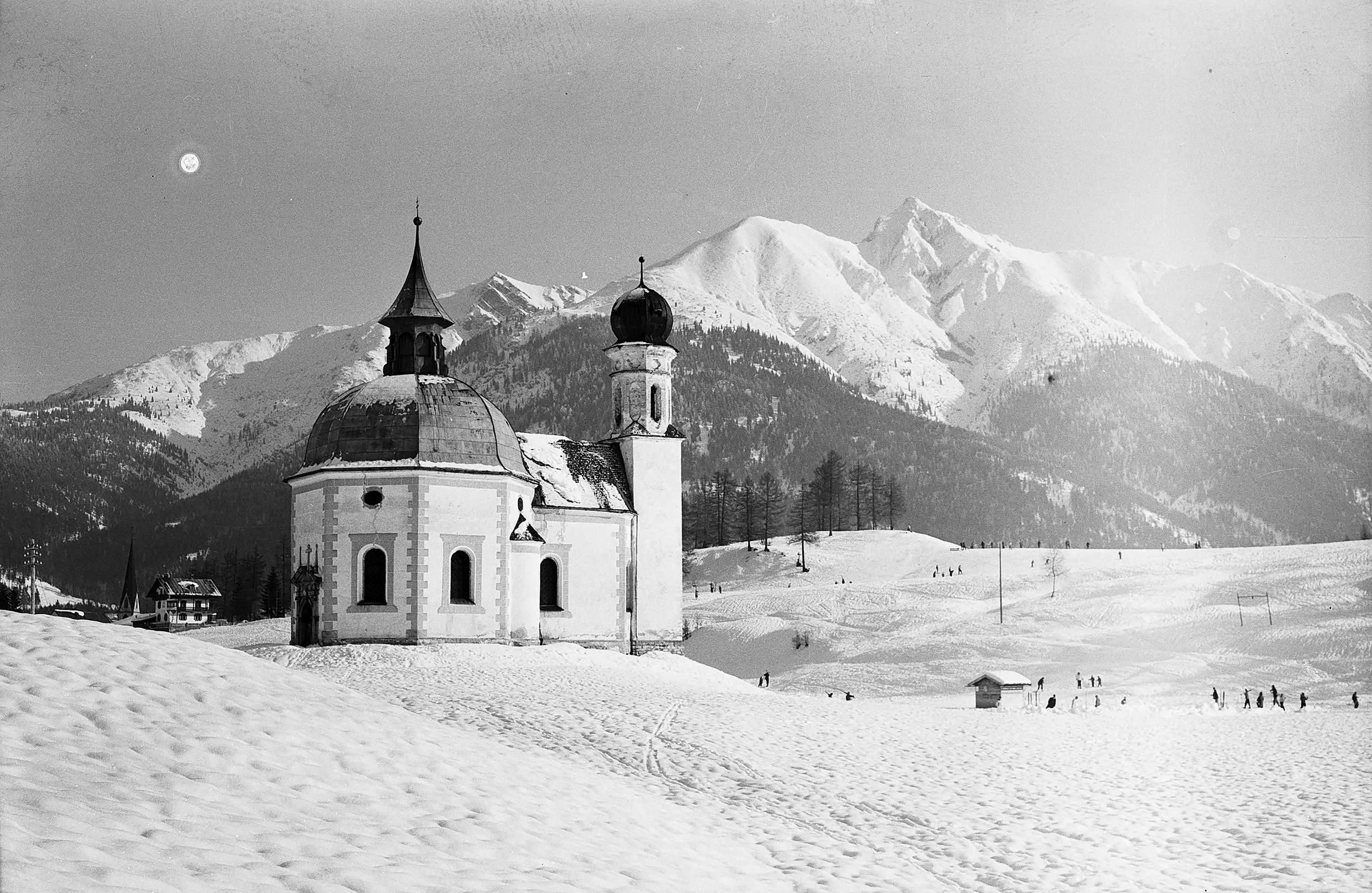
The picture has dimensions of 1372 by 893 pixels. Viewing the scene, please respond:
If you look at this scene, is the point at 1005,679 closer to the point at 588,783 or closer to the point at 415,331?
the point at 415,331

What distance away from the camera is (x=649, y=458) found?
5228 centimetres

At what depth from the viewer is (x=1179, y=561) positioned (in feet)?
317

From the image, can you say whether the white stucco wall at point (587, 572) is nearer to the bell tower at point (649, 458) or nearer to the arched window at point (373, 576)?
the bell tower at point (649, 458)

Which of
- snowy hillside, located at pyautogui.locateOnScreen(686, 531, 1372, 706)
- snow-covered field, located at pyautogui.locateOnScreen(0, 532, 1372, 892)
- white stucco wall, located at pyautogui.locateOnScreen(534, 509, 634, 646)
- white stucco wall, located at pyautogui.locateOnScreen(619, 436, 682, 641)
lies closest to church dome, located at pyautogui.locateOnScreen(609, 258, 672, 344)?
white stucco wall, located at pyautogui.locateOnScreen(619, 436, 682, 641)

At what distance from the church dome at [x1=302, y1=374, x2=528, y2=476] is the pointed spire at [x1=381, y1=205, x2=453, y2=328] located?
3.39 metres

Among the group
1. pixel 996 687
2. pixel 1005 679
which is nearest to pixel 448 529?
pixel 996 687

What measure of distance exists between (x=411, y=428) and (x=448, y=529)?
350 centimetres

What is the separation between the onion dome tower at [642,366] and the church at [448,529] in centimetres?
351

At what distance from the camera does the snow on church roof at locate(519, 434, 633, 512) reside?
4844 centimetres

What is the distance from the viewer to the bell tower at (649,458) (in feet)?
166

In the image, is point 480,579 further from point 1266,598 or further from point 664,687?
point 1266,598

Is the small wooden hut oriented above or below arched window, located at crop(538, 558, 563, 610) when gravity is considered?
below

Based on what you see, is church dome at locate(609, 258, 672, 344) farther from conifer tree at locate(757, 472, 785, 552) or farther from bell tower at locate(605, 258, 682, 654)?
conifer tree at locate(757, 472, 785, 552)

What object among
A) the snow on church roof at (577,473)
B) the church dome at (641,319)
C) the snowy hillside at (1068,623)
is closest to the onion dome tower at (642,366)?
the church dome at (641,319)
